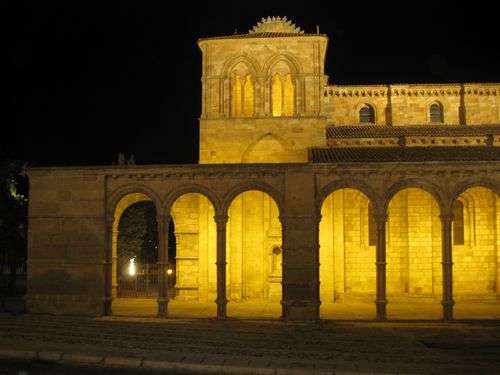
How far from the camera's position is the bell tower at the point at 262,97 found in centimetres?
3142

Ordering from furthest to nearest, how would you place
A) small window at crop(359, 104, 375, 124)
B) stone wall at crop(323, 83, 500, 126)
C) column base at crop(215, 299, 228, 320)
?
small window at crop(359, 104, 375, 124) < stone wall at crop(323, 83, 500, 126) < column base at crop(215, 299, 228, 320)

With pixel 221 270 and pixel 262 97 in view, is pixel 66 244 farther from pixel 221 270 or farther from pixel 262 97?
pixel 262 97

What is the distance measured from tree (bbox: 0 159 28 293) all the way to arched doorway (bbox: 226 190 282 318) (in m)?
13.2

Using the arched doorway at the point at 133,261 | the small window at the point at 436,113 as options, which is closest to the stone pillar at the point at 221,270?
the arched doorway at the point at 133,261

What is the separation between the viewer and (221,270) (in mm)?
24641

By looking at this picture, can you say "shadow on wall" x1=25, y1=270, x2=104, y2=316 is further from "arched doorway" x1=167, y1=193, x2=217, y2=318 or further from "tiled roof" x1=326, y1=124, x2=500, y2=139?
"tiled roof" x1=326, y1=124, x2=500, y2=139

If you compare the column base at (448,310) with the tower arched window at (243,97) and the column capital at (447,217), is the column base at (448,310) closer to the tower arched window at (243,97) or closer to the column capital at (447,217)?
the column capital at (447,217)

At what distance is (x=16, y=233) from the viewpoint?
1385 inches

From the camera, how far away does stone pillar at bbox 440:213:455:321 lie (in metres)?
23.5

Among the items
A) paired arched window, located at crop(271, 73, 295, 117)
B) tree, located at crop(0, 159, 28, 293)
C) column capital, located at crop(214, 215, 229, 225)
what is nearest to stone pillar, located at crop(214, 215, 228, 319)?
Answer: column capital, located at crop(214, 215, 229, 225)

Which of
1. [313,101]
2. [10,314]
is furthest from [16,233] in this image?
[313,101]

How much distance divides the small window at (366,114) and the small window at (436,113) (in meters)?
3.30

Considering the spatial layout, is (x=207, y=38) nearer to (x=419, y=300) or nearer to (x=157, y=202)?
(x=157, y=202)

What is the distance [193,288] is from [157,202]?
7053 millimetres
